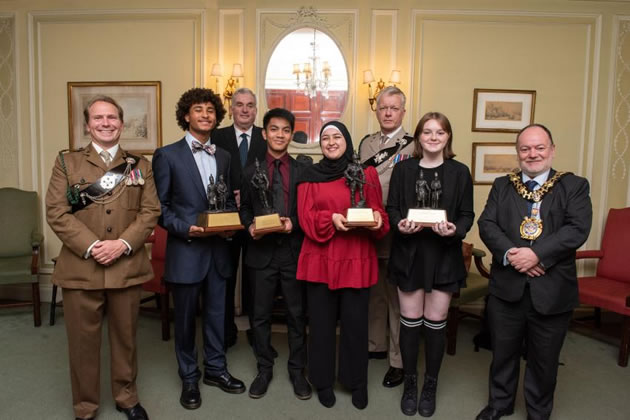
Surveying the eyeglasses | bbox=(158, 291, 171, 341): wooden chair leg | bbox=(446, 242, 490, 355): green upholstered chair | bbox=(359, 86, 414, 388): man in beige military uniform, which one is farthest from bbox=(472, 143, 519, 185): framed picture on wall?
bbox=(158, 291, 171, 341): wooden chair leg

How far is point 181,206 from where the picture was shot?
2.75m

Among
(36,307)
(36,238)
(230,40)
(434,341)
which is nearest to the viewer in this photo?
(434,341)

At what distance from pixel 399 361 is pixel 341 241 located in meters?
1.11

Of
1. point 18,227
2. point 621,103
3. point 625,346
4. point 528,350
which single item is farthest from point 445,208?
point 18,227

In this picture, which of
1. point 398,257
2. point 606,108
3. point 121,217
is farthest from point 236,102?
point 606,108

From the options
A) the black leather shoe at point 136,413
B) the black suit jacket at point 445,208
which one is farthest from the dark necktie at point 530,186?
the black leather shoe at point 136,413

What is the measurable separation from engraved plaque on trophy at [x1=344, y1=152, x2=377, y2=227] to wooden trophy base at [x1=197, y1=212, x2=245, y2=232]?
683 mm

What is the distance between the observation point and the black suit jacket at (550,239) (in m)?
2.38

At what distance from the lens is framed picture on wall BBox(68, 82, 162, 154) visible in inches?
190

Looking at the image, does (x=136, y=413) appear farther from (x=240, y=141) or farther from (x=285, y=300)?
(x=240, y=141)

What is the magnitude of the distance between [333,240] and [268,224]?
40cm

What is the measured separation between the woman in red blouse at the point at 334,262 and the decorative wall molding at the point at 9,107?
4.00m

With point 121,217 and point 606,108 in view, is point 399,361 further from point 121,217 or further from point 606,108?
point 606,108

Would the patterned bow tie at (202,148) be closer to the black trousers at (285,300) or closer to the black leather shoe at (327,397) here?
the black trousers at (285,300)
